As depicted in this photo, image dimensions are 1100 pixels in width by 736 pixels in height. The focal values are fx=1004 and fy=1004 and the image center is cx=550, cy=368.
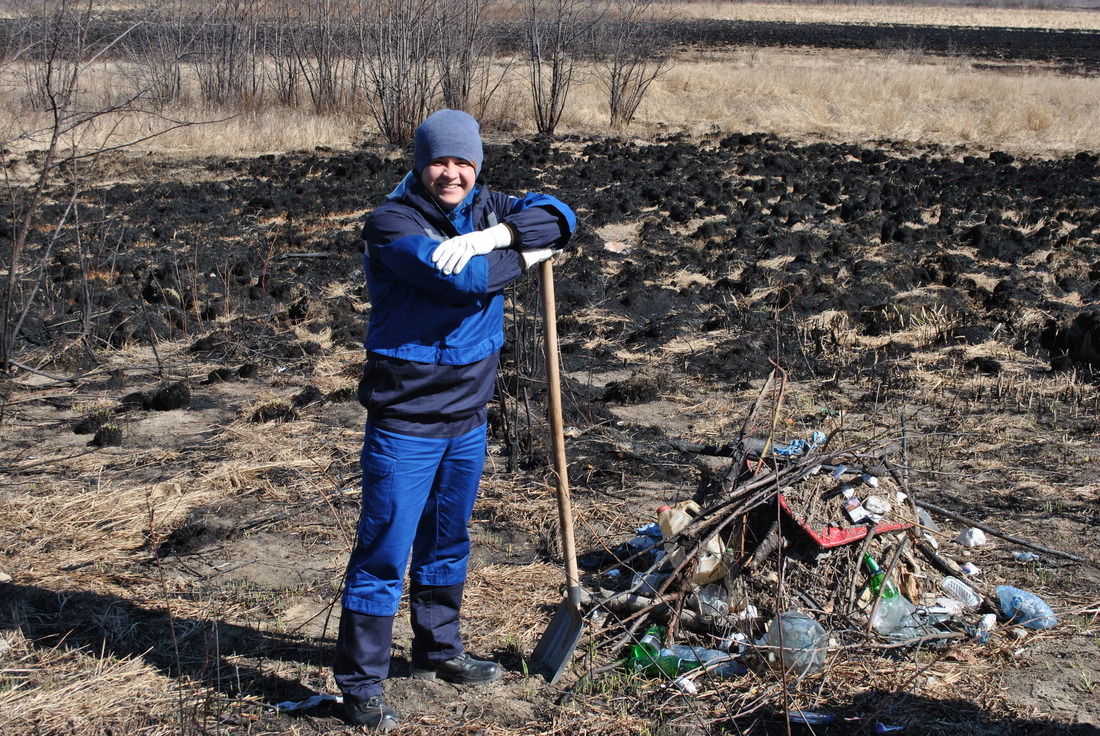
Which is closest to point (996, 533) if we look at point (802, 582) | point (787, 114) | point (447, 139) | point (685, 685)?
point (802, 582)

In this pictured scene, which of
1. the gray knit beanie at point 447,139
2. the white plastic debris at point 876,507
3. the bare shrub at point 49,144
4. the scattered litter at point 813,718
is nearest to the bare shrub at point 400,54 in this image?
the bare shrub at point 49,144

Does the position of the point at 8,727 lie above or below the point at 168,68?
below

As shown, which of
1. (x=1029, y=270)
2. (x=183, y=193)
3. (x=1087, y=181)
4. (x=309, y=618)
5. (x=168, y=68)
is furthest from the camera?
(x=168, y=68)

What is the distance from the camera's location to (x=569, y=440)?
5531mm

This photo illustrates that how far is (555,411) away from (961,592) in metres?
1.73

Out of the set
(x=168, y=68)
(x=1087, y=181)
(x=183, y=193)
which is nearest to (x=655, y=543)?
(x=183, y=193)

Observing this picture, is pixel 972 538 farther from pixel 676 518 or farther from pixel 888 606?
pixel 676 518

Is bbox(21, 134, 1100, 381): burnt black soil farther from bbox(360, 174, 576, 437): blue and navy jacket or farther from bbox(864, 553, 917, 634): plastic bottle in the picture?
bbox(360, 174, 576, 437): blue and navy jacket

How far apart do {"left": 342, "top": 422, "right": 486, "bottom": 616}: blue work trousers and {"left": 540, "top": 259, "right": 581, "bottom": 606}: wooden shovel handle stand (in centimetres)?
24

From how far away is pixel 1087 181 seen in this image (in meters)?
13.8

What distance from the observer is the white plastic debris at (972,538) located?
13.5 feet

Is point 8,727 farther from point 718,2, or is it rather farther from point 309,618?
point 718,2

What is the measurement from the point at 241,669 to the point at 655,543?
1.61 m

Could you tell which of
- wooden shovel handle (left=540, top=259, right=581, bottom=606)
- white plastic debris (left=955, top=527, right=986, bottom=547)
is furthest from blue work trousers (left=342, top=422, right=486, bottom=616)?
white plastic debris (left=955, top=527, right=986, bottom=547)
